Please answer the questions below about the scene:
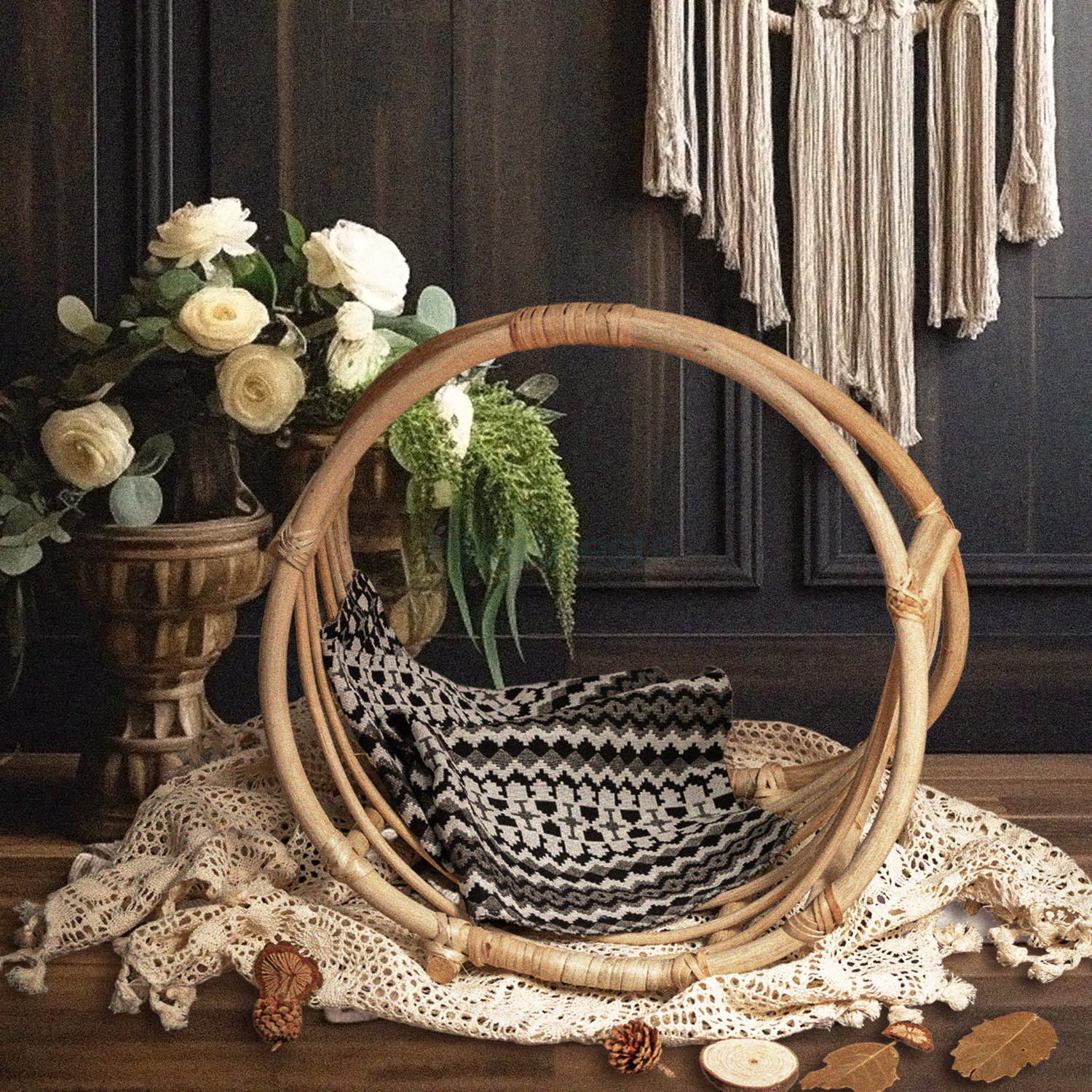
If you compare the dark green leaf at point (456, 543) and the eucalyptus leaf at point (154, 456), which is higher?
the eucalyptus leaf at point (154, 456)

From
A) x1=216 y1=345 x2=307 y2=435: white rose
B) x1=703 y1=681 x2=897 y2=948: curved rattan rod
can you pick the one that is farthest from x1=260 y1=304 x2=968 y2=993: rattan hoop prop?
x1=216 y1=345 x2=307 y2=435: white rose

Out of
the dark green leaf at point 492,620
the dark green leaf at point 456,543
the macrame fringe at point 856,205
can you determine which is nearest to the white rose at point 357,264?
the dark green leaf at point 456,543

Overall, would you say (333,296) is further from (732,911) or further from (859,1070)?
(859,1070)

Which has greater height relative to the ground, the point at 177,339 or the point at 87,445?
the point at 177,339

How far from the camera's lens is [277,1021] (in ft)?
3.31

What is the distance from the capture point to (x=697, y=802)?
1.34 m

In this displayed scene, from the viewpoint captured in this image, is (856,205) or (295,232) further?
(856,205)

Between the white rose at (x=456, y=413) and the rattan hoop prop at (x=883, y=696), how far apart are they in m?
0.29

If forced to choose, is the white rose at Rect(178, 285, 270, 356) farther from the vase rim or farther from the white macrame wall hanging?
the white macrame wall hanging

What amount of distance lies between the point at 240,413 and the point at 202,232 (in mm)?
201

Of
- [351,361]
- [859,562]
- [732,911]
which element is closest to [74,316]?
[351,361]

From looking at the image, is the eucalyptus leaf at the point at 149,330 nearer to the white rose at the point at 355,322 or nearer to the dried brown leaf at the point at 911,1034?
the white rose at the point at 355,322

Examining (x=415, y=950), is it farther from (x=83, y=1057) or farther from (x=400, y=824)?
(x=83, y=1057)

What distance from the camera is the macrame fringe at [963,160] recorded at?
172 cm
